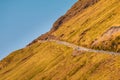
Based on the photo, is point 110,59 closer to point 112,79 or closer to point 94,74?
point 94,74

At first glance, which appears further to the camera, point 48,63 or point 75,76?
point 48,63

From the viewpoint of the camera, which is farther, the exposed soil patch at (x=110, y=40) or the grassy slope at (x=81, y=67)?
the exposed soil patch at (x=110, y=40)

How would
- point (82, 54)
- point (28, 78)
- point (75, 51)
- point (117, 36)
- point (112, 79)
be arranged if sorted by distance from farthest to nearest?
point (28, 78) < point (75, 51) < point (82, 54) < point (117, 36) < point (112, 79)

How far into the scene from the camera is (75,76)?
13900 cm

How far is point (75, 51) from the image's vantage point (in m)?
177

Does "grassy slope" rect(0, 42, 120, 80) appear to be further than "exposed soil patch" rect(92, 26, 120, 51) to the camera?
No

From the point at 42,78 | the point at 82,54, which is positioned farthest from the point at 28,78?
the point at 82,54

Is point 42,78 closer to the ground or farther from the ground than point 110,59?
farther from the ground

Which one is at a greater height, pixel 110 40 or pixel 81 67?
pixel 110 40

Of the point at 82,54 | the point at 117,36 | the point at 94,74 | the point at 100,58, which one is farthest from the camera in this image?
the point at 82,54

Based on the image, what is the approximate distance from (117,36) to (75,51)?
118ft

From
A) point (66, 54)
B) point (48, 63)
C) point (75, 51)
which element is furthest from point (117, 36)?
point (48, 63)

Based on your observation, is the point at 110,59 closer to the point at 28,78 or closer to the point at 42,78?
the point at 42,78

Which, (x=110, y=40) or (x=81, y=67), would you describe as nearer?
(x=81, y=67)
